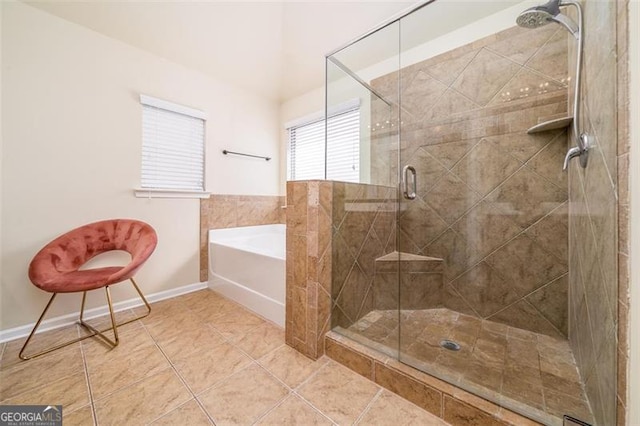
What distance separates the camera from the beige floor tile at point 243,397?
103cm

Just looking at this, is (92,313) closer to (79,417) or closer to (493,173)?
(79,417)

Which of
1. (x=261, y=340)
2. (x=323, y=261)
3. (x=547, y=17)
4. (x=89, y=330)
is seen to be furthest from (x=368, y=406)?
(x=547, y=17)

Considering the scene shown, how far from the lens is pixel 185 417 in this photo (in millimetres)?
1013

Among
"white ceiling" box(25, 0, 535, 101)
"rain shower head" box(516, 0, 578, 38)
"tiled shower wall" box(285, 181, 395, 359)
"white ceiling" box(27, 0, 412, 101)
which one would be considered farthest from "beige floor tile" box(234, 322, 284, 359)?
"white ceiling" box(27, 0, 412, 101)

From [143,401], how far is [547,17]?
284cm

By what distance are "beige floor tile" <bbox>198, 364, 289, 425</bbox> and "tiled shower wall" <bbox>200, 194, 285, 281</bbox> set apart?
5.12 ft

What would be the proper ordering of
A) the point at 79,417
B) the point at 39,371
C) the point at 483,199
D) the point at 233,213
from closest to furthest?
1. the point at 79,417
2. the point at 39,371
3. the point at 483,199
4. the point at 233,213

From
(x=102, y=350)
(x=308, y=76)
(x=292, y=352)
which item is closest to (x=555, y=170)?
(x=292, y=352)

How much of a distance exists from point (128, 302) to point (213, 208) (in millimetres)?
1102

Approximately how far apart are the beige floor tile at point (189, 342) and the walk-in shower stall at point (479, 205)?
83cm

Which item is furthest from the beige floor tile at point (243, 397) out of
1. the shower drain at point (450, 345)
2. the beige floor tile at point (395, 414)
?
the shower drain at point (450, 345)

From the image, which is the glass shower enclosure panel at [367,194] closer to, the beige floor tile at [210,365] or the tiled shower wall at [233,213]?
the beige floor tile at [210,365]

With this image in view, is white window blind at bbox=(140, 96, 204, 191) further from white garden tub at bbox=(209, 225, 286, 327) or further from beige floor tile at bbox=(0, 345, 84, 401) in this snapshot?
beige floor tile at bbox=(0, 345, 84, 401)

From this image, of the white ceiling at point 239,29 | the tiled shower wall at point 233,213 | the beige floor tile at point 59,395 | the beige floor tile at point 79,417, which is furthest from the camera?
the tiled shower wall at point 233,213
